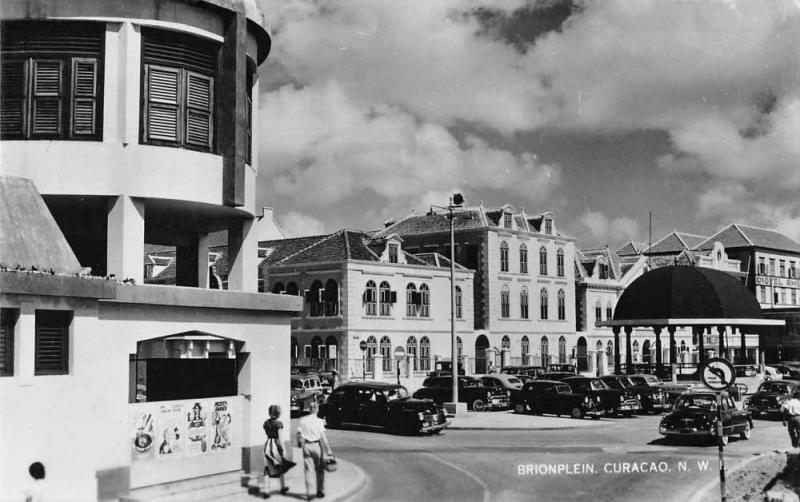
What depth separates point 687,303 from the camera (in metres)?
45.3

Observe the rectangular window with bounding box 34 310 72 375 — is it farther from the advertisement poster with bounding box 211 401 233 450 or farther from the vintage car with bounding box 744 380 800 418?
the vintage car with bounding box 744 380 800 418

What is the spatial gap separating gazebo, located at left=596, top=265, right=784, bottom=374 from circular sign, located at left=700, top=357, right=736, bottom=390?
30.1m

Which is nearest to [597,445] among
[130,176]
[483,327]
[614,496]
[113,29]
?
[614,496]

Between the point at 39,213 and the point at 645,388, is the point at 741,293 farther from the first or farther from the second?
the point at 39,213

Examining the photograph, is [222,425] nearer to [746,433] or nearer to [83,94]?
[83,94]

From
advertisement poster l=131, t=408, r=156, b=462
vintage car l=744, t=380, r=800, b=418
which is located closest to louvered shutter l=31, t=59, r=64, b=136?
advertisement poster l=131, t=408, r=156, b=462

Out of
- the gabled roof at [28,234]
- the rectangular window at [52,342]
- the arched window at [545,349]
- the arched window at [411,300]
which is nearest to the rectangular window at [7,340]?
the rectangular window at [52,342]

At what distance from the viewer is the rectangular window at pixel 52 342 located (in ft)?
42.0

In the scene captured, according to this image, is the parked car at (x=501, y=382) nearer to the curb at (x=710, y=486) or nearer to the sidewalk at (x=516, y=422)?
the sidewalk at (x=516, y=422)

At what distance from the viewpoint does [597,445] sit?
2283 cm

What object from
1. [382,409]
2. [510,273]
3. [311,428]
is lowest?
[382,409]

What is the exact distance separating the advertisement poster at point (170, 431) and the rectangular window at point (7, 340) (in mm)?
3207

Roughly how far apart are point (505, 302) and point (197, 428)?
49874 millimetres

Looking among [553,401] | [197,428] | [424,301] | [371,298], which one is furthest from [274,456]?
[424,301]
